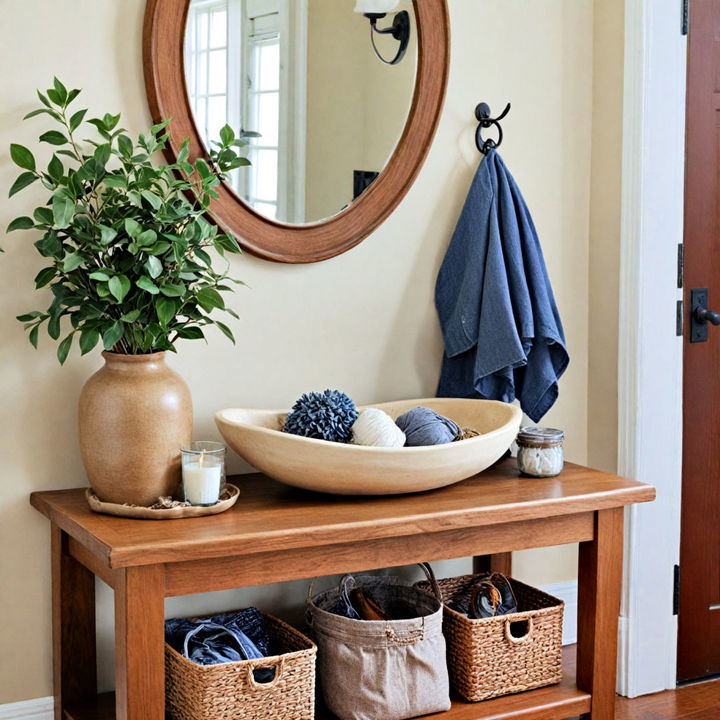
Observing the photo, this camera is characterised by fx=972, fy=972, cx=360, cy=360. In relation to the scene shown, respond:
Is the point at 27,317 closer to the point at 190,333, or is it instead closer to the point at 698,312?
the point at 190,333

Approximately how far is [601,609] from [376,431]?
69cm

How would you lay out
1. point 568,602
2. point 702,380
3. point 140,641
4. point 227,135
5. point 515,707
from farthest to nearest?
1. point 568,602
2. point 702,380
3. point 515,707
4. point 227,135
5. point 140,641

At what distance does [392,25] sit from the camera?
234 centimetres

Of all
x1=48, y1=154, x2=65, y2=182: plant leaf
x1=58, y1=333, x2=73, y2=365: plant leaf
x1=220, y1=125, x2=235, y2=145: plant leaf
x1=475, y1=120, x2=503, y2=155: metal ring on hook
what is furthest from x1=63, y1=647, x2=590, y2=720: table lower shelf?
x1=475, y1=120, x2=503, y2=155: metal ring on hook

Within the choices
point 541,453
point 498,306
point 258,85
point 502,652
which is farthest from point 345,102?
point 502,652

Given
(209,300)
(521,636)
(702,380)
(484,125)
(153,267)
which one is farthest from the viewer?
(702,380)

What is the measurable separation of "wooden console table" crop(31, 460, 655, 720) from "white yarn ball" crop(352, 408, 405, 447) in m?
0.12

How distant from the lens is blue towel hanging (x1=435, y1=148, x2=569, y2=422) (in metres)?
2.37

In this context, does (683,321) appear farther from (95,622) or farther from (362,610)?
(95,622)

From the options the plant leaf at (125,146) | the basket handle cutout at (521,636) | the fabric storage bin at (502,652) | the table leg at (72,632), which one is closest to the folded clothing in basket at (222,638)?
the table leg at (72,632)

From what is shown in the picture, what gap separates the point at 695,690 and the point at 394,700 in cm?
104

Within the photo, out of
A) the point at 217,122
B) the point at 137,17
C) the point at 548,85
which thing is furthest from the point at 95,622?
the point at 548,85

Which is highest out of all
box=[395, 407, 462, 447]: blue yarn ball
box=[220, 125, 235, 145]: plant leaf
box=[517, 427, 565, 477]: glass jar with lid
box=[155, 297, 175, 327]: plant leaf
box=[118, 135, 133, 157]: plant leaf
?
box=[220, 125, 235, 145]: plant leaf

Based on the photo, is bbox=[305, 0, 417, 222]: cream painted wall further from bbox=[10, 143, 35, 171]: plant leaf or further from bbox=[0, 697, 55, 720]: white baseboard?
bbox=[0, 697, 55, 720]: white baseboard
